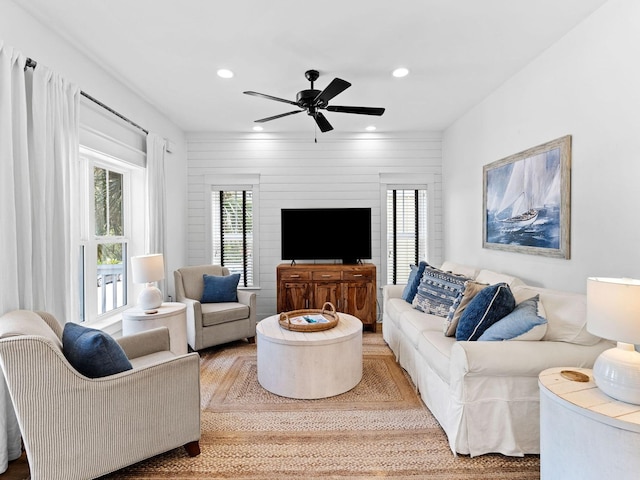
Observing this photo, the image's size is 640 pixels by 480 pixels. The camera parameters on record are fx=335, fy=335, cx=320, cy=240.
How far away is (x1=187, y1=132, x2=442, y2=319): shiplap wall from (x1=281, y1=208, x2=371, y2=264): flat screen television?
0.67 feet

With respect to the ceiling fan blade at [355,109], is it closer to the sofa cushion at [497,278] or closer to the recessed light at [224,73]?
the recessed light at [224,73]

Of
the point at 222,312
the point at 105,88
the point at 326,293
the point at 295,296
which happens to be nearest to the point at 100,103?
the point at 105,88

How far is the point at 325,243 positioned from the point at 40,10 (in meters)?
3.53

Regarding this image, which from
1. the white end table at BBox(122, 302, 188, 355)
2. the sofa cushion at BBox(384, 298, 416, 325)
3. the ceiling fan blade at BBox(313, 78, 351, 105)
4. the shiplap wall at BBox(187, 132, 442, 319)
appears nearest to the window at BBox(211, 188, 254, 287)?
the shiplap wall at BBox(187, 132, 442, 319)

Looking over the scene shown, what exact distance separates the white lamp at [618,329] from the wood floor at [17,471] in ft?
9.92

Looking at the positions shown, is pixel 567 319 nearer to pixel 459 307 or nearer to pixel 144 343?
pixel 459 307

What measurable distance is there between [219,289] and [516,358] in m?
3.19

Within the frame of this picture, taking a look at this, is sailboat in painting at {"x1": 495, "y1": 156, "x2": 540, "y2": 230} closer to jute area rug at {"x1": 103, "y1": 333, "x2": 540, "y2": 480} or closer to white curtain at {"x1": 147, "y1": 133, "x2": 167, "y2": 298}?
jute area rug at {"x1": 103, "y1": 333, "x2": 540, "y2": 480}

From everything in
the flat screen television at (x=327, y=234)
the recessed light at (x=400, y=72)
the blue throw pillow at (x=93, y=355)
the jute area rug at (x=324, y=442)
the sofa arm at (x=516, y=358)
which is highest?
the recessed light at (x=400, y=72)

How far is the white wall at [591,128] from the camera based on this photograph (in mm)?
2000

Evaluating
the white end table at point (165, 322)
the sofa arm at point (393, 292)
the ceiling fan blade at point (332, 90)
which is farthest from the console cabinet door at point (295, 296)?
the ceiling fan blade at point (332, 90)

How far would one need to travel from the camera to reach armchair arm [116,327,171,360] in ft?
7.66

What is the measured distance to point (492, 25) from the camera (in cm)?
237

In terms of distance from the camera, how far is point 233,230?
5.00 m
